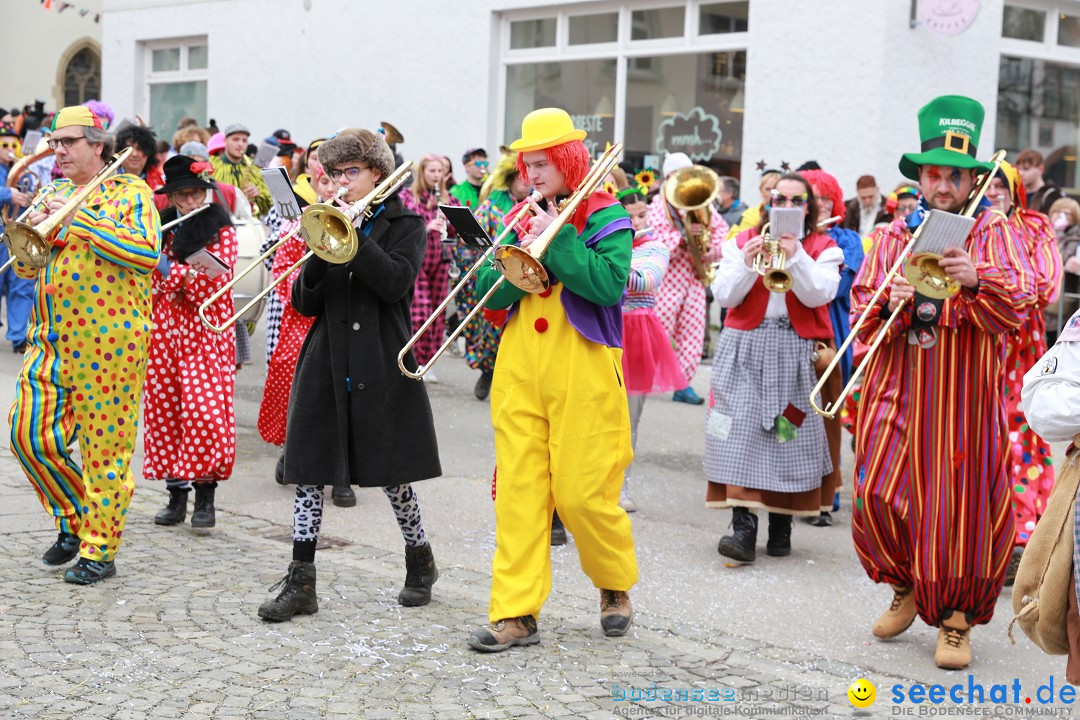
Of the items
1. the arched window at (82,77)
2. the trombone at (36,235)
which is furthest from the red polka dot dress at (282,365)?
the arched window at (82,77)

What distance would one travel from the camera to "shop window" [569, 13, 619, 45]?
1631 centimetres

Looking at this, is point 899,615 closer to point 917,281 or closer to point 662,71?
point 917,281

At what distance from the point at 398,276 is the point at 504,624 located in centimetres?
133

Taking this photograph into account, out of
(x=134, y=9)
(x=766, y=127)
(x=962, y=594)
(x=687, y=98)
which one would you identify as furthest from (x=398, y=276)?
(x=134, y=9)

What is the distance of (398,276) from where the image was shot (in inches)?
201

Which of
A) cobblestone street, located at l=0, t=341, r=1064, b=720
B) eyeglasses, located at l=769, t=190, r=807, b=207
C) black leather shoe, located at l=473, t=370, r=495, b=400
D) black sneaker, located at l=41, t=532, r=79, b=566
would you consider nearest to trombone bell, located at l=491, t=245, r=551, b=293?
cobblestone street, located at l=0, t=341, r=1064, b=720

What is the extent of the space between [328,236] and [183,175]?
6.53 ft

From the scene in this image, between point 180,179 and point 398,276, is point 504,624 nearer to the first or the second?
point 398,276

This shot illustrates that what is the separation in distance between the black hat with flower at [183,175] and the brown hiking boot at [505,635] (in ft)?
9.23

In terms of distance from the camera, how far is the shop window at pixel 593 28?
1631 centimetres

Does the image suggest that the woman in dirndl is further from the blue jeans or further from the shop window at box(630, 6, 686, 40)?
the shop window at box(630, 6, 686, 40)

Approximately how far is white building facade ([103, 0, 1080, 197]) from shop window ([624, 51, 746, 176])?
0.02m

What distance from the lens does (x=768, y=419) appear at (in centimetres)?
642

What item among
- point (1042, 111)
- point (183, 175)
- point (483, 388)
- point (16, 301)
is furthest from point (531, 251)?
point (1042, 111)
